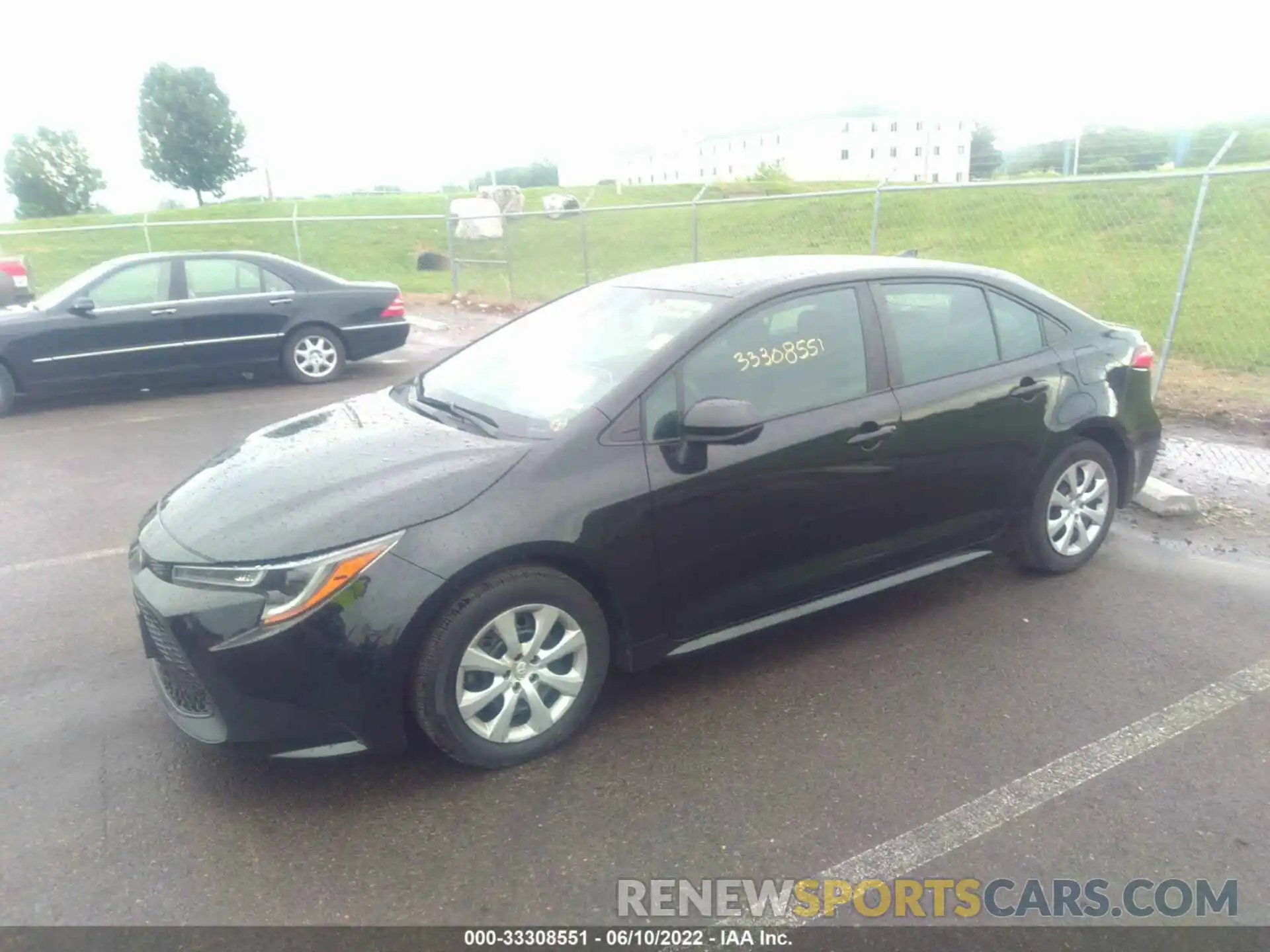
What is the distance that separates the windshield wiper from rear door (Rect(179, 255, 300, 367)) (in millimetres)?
6070

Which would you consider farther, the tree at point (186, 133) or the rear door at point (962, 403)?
the tree at point (186, 133)

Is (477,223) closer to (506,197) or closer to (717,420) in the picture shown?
(506,197)

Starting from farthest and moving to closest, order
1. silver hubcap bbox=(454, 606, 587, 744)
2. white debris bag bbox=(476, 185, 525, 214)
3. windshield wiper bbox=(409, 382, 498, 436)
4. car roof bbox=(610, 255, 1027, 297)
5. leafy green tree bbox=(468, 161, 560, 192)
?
leafy green tree bbox=(468, 161, 560, 192) → white debris bag bbox=(476, 185, 525, 214) → car roof bbox=(610, 255, 1027, 297) → windshield wiper bbox=(409, 382, 498, 436) → silver hubcap bbox=(454, 606, 587, 744)

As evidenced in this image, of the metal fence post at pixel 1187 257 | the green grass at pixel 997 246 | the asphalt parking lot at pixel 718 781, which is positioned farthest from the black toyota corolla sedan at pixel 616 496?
the green grass at pixel 997 246

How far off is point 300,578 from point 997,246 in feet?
38.0

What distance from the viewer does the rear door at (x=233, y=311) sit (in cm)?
922

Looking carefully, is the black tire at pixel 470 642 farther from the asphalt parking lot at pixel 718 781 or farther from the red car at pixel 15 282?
the red car at pixel 15 282

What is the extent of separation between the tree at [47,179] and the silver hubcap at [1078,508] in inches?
2029

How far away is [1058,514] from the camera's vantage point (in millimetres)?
4578

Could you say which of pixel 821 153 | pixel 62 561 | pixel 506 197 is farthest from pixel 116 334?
pixel 821 153

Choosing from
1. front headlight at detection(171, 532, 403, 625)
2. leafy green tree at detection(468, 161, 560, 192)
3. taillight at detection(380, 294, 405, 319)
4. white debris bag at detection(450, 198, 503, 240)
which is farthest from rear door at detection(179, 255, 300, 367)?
leafy green tree at detection(468, 161, 560, 192)

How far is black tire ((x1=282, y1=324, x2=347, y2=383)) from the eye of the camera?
975 centimetres

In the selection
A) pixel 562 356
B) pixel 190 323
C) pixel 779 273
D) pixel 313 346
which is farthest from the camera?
pixel 313 346

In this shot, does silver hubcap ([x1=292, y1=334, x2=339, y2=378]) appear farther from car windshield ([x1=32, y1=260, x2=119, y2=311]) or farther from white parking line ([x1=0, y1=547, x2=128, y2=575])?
white parking line ([x1=0, y1=547, x2=128, y2=575])
